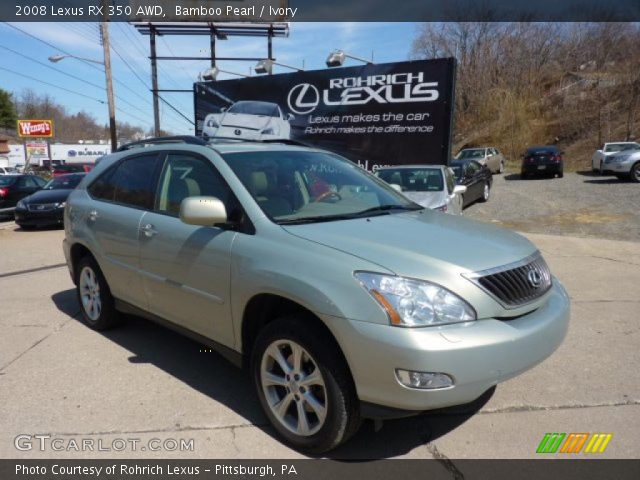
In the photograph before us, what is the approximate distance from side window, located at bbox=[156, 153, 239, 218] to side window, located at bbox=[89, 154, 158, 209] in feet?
0.59

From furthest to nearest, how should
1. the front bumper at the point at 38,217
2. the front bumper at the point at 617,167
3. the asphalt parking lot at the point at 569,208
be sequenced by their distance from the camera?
the front bumper at the point at 617,167 → the front bumper at the point at 38,217 → the asphalt parking lot at the point at 569,208

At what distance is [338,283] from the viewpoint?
2.58 meters

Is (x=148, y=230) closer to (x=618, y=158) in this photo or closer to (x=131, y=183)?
(x=131, y=183)

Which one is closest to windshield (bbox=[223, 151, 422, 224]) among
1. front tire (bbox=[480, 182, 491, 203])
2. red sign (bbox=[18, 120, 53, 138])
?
front tire (bbox=[480, 182, 491, 203])

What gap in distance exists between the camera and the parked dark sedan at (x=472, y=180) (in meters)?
15.3

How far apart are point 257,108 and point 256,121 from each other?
42 centimetres

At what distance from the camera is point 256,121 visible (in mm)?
14812

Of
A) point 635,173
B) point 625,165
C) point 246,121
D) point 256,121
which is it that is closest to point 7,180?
Answer: point 246,121

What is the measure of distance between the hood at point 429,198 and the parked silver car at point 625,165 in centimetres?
1410

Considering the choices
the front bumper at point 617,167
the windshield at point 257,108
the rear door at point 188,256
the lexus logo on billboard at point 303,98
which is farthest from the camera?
the front bumper at point 617,167

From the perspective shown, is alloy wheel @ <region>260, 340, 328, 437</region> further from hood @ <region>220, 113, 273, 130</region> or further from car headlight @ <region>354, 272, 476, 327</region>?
hood @ <region>220, 113, 273, 130</region>

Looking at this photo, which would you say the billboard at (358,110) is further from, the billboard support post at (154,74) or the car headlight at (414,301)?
the car headlight at (414,301)

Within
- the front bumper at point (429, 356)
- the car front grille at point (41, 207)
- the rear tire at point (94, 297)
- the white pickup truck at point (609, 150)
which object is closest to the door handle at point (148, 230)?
the rear tire at point (94, 297)

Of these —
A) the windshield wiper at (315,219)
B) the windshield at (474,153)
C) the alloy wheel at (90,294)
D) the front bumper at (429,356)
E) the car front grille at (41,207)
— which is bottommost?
the car front grille at (41,207)
